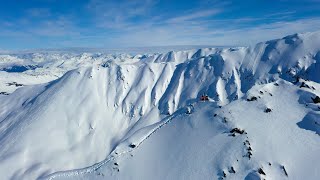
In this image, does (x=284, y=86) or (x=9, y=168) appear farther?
(x=9, y=168)

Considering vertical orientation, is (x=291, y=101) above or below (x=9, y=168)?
above

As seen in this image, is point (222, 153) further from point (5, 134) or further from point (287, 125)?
point (5, 134)

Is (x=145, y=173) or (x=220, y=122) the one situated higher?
(x=220, y=122)

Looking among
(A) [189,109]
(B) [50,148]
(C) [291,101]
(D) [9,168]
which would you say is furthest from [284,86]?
(B) [50,148]

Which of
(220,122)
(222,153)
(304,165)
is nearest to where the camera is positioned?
(304,165)

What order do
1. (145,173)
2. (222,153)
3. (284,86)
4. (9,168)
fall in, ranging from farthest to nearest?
1. (9,168)
2. (284,86)
3. (145,173)
4. (222,153)

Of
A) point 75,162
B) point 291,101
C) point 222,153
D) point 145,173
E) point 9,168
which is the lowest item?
point 75,162

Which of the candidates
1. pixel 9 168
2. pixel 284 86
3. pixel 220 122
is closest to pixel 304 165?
pixel 220 122

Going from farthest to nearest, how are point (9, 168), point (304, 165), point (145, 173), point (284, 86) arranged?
point (9, 168)
point (284, 86)
point (145, 173)
point (304, 165)

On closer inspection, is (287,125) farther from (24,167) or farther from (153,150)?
(24,167)
